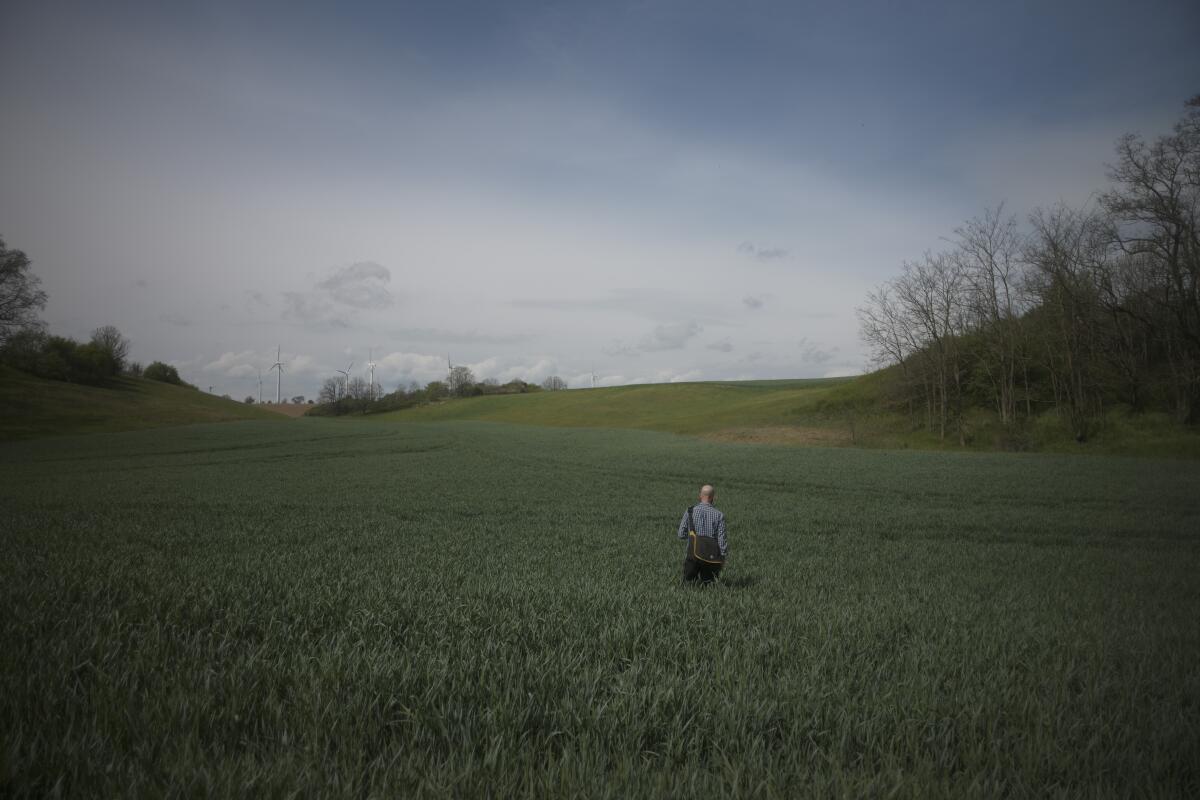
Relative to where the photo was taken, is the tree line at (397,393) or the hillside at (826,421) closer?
the hillside at (826,421)

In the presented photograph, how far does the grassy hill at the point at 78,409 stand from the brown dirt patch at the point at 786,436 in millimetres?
69724

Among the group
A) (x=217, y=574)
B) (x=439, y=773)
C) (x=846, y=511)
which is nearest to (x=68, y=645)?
(x=217, y=574)

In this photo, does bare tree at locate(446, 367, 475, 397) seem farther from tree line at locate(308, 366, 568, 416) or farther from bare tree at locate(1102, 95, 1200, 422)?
bare tree at locate(1102, 95, 1200, 422)

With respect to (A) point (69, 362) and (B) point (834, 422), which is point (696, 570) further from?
(A) point (69, 362)

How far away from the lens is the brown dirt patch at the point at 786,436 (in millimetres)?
51938

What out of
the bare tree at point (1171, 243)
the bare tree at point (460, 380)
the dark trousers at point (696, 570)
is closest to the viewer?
the dark trousers at point (696, 570)

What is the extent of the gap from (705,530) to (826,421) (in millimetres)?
56367

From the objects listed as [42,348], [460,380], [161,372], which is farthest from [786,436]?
[161,372]

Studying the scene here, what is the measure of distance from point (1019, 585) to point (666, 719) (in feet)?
29.1

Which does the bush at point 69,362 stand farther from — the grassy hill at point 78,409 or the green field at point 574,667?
the green field at point 574,667

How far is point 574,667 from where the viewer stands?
4.46 m

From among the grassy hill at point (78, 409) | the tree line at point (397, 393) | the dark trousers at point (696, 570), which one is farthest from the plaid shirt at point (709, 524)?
the tree line at point (397, 393)

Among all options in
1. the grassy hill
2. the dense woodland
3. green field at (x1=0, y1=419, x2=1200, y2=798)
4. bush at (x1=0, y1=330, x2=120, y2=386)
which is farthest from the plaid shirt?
bush at (x1=0, y1=330, x2=120, y2=386)

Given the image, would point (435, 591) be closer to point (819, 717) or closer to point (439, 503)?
point (819, 717)
